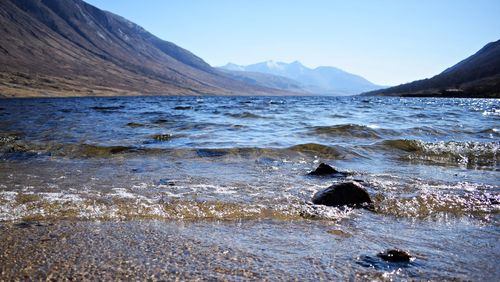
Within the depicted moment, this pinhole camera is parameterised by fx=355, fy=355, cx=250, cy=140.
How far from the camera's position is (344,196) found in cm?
656

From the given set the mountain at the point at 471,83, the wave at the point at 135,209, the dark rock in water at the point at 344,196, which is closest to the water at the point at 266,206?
the wave at the point at 135,209

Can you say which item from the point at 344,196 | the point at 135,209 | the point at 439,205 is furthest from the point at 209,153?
the point at 439,205

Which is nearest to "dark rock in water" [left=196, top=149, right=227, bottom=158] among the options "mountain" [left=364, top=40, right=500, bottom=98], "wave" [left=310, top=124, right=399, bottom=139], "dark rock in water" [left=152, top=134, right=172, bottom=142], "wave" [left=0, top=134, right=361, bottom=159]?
"wave" [left=0, top=134, right=361, bottom=159]

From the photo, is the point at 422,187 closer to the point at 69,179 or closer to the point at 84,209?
the point at 84,209

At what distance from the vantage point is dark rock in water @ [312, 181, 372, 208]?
6.48 metres

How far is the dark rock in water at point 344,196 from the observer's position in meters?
6.48

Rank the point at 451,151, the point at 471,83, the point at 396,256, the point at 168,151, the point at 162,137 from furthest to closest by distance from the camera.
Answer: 1. the point at 471,83
2. the point at 162,137
3. the point at 451,151
4. the point at 168,151
5. the point at 396,256

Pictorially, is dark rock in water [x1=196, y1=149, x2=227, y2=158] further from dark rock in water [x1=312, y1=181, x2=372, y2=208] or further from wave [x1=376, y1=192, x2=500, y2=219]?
wave [x1=376, y1=192, x2=500, y2=219]

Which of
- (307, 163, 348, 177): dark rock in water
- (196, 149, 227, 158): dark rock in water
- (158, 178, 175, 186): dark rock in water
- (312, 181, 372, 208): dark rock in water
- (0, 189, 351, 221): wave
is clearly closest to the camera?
(0, 189, 351, 221): wave

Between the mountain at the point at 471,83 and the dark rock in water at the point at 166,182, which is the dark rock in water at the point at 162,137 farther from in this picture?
the mountain at the point at 471,83

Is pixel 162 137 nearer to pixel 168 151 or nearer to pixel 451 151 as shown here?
pixel 168 151

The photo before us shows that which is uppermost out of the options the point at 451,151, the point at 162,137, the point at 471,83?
the point at 471,83

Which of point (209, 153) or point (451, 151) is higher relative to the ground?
point (451, 151)

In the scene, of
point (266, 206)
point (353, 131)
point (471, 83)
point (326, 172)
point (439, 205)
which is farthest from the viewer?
point (471, 83)
